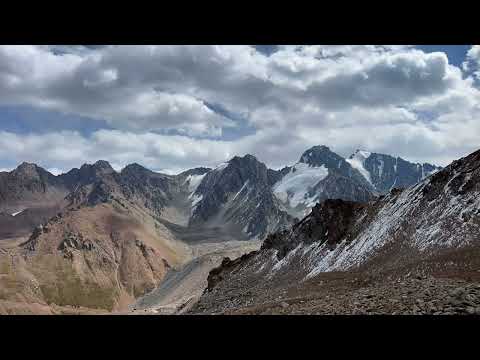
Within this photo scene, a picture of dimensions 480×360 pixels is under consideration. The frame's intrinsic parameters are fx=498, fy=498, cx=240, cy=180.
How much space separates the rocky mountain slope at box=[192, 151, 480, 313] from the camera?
22672 mm

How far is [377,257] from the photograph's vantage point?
63.7 meters

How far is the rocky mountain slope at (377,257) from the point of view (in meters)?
22.7
